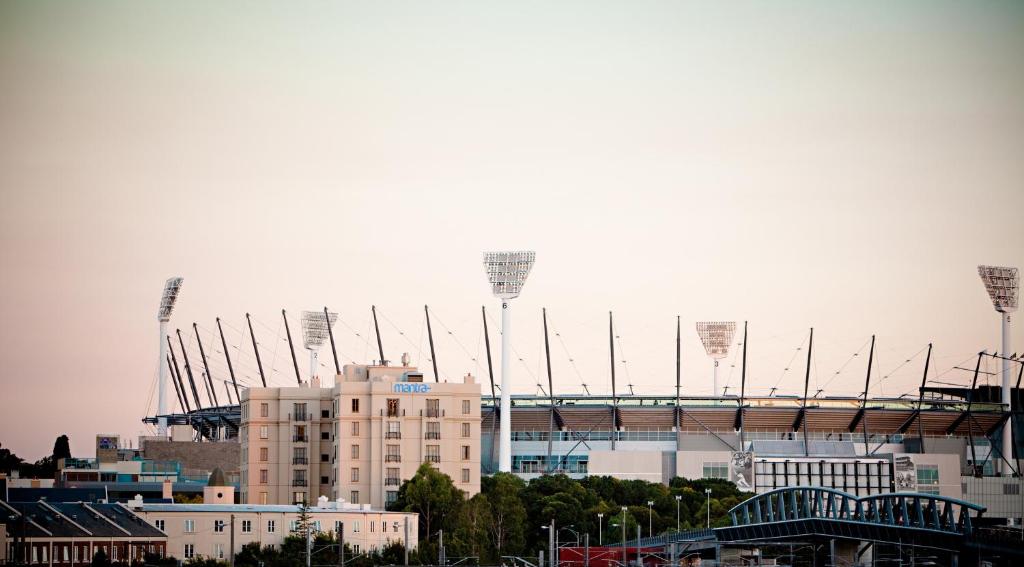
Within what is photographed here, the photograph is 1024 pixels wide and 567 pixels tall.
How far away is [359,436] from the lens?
584 feet

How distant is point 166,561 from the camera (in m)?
136

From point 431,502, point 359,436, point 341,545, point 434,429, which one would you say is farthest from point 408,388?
point 341,545

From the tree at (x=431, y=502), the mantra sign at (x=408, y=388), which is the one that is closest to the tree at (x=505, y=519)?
the tree at (x=431, y=502)

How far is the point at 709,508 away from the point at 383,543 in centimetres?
4608

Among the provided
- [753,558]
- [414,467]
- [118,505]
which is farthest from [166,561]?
[753,558]

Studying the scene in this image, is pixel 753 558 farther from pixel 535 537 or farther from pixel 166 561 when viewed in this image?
pixel 166 561

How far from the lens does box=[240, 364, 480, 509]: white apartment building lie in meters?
176

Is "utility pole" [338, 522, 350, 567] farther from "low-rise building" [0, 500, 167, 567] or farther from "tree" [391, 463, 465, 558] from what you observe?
"low-rise building" [0, 500, 167, 567]

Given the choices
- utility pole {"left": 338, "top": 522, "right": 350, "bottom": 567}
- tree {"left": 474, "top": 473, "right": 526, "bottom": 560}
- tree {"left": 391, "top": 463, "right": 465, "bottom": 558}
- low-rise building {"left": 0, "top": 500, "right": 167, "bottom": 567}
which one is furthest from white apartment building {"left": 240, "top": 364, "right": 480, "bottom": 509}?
low-rise building {"left": 0, "top": 500, "right": 167, "bottom": 567}

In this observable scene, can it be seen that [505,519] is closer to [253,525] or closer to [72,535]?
[253,525]

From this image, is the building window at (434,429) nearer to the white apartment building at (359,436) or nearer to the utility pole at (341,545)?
the white apartment building at (359,436)

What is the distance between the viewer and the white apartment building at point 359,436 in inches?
6944

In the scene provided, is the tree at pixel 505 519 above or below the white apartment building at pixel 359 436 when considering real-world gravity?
below

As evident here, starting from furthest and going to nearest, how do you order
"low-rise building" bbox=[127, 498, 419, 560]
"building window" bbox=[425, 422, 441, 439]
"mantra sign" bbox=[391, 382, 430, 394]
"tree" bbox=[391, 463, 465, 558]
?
"mantra sign" bbox=[391, 382, 430, 394] < "building window" bbox=[425, 422, 441, 439] < "tree" bbox=[391, 463, 465, 558] < "low-rise building" bbox=[127, 498, 419, 560]
